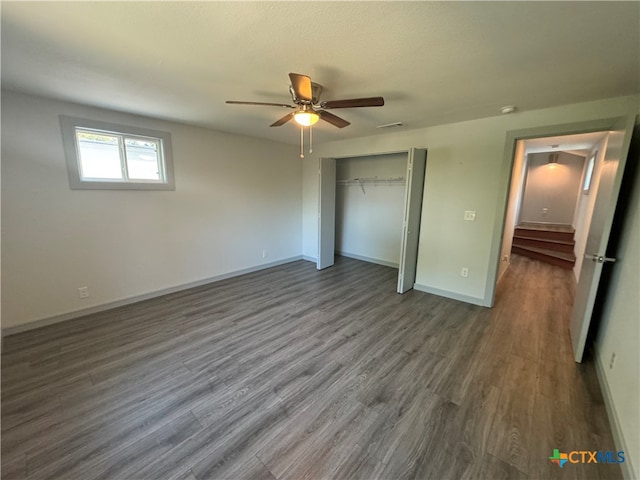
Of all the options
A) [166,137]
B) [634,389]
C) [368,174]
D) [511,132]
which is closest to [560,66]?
[511,132]

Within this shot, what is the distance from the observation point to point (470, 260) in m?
3.46

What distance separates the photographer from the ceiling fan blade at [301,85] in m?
1.66

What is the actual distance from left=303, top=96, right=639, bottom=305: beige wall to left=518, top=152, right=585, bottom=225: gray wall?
6.33 m

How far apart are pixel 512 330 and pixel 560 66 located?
2.56 m

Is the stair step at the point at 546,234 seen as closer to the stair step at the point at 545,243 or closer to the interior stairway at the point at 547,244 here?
the interior stairway at the point at 547,244

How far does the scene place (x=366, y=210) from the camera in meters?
5.43

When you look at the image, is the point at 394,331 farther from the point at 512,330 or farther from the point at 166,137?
the point at 166,137

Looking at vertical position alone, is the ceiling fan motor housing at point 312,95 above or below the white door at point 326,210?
above

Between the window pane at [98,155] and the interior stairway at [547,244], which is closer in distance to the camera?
the window pane at [98,155]

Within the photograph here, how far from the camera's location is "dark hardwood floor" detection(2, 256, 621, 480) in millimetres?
1442

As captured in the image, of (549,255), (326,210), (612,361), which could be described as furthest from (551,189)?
(612,361)

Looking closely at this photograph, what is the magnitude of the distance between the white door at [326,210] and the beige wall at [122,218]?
86 centimetres

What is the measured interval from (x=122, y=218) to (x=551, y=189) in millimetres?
10541

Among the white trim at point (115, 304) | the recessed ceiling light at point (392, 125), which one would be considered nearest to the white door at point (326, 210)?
the white trim at point (115, 304)
